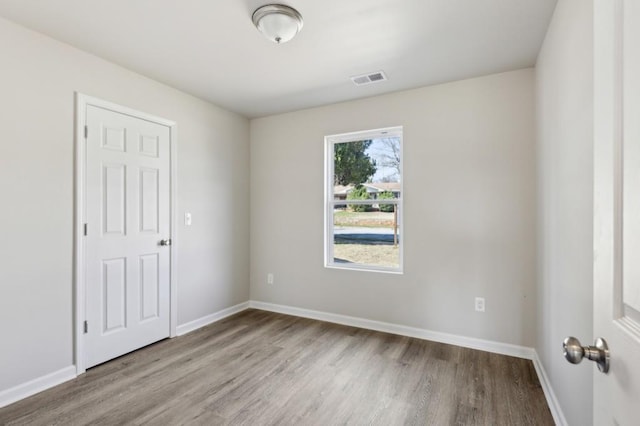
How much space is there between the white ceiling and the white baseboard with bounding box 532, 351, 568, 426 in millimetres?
2408

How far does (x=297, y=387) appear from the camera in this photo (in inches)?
87.8

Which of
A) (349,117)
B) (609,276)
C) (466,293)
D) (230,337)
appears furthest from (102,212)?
(466,293)

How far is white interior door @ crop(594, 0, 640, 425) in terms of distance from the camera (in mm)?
570

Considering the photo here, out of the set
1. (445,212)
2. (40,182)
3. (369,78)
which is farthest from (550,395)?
(40,182)

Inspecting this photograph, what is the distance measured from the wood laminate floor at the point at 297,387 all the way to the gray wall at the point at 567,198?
0.45 m

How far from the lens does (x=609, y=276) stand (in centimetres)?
68

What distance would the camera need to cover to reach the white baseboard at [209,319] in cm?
324

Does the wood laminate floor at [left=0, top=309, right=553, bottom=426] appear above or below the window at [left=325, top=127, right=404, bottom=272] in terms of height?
below

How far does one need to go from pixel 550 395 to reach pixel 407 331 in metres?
1.29

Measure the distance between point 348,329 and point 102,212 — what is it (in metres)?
2.59

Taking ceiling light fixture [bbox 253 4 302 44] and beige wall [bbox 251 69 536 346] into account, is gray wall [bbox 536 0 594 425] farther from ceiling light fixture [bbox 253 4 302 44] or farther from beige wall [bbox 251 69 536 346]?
ceiling light fixture [bbox 253 4 302 44]

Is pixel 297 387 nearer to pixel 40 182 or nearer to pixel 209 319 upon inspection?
pixel 209 319

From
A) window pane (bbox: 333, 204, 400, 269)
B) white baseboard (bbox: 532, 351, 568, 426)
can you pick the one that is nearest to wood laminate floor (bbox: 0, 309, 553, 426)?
white baseboard (bbox: 532, 351, 568, 426)

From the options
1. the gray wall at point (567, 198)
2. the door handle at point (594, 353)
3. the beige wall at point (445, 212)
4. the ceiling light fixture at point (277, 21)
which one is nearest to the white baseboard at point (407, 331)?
the beige wall at point (445, 212)
